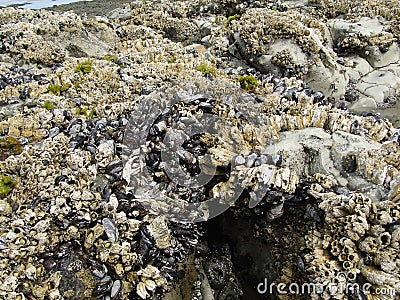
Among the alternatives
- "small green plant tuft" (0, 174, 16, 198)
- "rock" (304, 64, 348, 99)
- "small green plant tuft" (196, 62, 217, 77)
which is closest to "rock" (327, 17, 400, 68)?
"rock" (304, 64, 348, 99)

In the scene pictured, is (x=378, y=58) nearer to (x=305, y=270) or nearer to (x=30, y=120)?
(x=305, y=270)

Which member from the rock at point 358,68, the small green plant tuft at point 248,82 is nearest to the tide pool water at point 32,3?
the small green plant tuft at point 248,82

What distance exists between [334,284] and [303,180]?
123 centimetres

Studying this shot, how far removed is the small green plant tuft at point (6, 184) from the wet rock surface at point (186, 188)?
0.02 metres

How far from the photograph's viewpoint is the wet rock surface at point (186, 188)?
13.5 ft

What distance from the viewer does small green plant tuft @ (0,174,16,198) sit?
4848 millimetres

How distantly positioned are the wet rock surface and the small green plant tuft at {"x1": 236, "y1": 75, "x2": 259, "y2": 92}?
40mm

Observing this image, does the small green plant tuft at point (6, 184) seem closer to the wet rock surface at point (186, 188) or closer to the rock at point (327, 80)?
the wet rock surface at point (186, 188)

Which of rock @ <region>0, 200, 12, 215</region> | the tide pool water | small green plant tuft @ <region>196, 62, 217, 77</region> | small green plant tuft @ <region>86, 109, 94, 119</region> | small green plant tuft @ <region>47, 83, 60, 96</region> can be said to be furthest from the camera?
the tide pool water

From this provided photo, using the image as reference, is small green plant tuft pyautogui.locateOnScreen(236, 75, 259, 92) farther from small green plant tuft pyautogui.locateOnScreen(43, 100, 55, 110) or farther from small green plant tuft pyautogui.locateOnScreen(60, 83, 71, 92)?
small green plant tuft pyautogui.locateOnScreen(43, 100, 55, 110)

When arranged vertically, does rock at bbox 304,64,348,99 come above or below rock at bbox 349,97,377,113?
above

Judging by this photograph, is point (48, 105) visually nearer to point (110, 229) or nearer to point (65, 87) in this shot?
point (65, 87)

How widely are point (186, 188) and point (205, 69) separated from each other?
3.13 metres

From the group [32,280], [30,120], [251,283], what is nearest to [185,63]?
[30,120]
